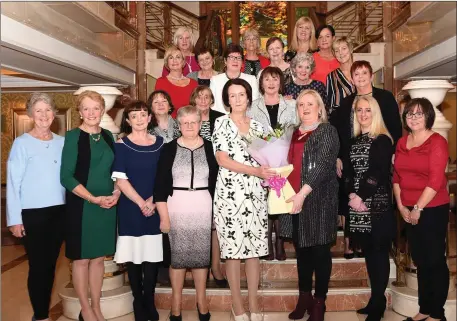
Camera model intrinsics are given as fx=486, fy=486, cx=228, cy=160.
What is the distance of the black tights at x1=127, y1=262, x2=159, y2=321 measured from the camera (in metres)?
3.57

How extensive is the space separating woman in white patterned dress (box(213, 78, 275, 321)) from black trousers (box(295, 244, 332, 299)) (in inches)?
12.6

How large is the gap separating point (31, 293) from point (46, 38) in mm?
1902

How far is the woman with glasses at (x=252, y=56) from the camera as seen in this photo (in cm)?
468

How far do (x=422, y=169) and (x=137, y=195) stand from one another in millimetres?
1953

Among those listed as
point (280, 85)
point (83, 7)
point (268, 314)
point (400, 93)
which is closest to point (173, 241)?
point (268, 314)

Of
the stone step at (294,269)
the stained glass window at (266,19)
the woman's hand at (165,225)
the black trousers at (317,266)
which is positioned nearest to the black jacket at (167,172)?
the woman's hand at (165,225)

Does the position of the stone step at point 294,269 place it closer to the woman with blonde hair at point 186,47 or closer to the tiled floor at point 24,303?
the tiled floor at point 24,303

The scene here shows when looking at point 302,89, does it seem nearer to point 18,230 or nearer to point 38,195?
point 38,195

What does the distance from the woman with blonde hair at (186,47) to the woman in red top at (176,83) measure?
0.36 m

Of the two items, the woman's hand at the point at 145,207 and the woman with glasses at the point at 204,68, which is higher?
the woman with glasses at the point at 204,68

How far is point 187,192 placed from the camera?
345 cm

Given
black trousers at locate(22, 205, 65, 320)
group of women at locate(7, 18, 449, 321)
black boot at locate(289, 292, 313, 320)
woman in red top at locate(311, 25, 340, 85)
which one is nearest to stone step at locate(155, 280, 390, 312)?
black boot at locate(289, 292, 313, 320)

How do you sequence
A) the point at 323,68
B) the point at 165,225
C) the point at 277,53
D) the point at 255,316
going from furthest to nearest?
the point at 323,68
the point at 277,53
the point at 255,316
the point at 165,225

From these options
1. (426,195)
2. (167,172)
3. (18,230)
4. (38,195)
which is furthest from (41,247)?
(426,195)
